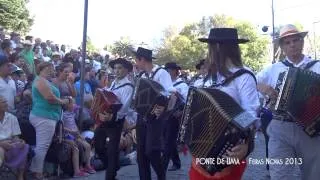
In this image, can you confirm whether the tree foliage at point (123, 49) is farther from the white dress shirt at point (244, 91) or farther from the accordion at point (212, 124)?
the accordion at point (212, 124)

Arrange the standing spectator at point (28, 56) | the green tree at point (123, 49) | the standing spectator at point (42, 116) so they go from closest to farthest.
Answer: the standing spectator at point (42, 116)
the standing spectator at point (28, 56)
the green tree at point (123, 49)

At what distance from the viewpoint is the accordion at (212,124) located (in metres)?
3.60

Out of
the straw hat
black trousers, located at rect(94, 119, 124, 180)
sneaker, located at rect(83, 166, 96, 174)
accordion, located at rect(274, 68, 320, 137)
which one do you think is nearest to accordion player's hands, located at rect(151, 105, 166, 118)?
black trousers, located at rect(94, 119, 124, 180)

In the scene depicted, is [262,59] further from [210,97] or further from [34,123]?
[210,97]

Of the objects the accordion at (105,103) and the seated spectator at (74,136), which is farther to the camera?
the seated spectator at (74,136)

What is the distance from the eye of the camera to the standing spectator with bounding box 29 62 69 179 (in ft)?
28.0

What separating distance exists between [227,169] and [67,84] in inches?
269

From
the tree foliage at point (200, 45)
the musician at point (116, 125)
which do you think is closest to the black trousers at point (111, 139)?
the musician at point (116, 125)

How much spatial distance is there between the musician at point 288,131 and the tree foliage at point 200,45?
43477mm

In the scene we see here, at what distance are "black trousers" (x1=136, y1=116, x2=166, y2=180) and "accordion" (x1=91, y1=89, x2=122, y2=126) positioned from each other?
59 cm

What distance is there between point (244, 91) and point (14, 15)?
3283 cm

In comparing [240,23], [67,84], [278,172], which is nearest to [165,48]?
[240,23]

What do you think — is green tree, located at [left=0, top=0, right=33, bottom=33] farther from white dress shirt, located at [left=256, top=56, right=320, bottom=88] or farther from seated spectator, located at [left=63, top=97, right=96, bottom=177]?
white dress shirt, located at [left=256, top=56, right=320, bottom=88]

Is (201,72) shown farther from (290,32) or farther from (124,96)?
(290,32)
